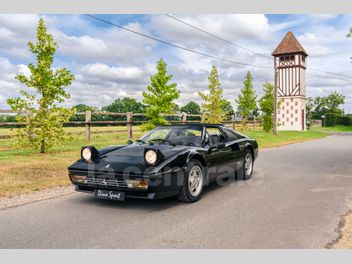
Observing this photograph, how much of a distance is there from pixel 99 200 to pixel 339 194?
4318 mm

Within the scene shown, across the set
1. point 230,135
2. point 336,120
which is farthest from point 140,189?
point 336,120

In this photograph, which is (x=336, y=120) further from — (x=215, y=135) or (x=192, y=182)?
(x=192, y=182)

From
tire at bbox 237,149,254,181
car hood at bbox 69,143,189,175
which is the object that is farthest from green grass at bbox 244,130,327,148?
car hood at bbox 69,143,189,175

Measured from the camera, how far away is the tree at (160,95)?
733 inches

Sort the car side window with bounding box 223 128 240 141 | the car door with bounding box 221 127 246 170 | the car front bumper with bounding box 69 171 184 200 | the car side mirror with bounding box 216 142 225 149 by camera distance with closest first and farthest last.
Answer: the car front bumper with bounding box 69 171 184 200 < the car side mirror with bounding box 216 142 225 149 < the car door with bounding box 221 127 246 170 < the car side window with bounding box 223 128 240 141

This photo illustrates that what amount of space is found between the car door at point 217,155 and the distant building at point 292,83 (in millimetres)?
36989

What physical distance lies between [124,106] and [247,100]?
50.4 metres

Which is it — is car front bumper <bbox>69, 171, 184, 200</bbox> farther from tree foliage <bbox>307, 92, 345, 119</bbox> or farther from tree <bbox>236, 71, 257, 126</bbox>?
tree foliage <bbox>307, 92, 345, 119</bbox>

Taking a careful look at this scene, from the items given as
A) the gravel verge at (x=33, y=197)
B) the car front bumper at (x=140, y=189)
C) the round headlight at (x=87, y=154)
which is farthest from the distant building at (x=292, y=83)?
the round headlight at (x=87, y=154)

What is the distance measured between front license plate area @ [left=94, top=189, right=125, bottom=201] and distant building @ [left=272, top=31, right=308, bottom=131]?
3934cm

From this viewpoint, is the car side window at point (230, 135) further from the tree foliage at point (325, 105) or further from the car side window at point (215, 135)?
the tree foliage at point (325, 105)

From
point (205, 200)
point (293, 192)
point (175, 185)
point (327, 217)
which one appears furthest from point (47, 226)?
point (293, 192)

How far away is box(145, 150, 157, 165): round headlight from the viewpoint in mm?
5055

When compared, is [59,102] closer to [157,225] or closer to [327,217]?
[157,225]
